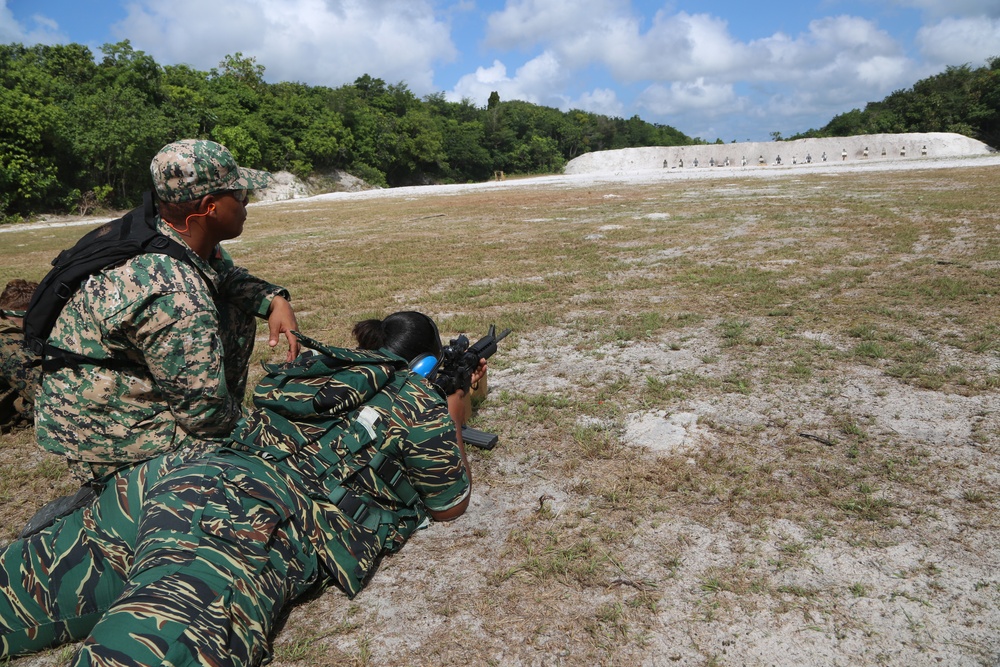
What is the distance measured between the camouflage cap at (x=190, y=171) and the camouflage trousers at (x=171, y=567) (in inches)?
43.9

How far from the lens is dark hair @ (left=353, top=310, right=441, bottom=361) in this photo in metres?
3.11

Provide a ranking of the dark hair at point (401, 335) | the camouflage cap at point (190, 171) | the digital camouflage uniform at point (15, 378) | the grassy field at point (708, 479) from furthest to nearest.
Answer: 1. the digital camouflage uniform at point (15, 378)
2. the dark hair at point (401, 335)
3. the camouflage cap at point (190, 171)
4. the grassy field at point (708, 479)

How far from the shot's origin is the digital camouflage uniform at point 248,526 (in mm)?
1809

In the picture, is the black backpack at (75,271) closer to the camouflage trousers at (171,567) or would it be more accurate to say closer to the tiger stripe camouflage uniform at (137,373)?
the tiger stripe camouflage uniform at (137,373)

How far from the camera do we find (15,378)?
4359 millimetres

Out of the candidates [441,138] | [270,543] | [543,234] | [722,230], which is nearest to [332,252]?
[543,234]

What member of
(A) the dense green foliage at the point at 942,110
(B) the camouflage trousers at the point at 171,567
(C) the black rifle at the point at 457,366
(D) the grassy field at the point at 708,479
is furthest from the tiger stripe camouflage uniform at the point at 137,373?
(A) the dense green foliage at the point at 942,110

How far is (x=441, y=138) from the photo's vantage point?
234 ft

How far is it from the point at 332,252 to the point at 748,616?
39.1 feet

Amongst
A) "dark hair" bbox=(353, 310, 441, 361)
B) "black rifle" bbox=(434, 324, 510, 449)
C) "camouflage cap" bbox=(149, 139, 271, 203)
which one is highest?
"camouflage cap" bbox=(149, 139, 271, 203)

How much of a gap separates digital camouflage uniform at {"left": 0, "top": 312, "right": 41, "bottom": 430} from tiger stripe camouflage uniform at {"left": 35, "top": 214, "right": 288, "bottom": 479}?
61.9 inches

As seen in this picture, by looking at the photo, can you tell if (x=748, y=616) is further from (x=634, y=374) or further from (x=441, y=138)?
(x=441, y=138)

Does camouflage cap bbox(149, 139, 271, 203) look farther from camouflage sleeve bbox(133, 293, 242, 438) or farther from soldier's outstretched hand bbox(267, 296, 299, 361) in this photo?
soldier's outstretched hand bbox(267, 296, 299, 361)

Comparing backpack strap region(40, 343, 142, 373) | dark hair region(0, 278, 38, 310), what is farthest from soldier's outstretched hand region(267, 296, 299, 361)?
dark hair region(0, 278, 38, 310)
